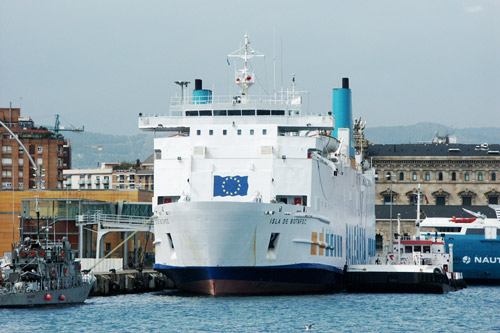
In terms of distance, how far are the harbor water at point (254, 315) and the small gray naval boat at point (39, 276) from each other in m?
0.70

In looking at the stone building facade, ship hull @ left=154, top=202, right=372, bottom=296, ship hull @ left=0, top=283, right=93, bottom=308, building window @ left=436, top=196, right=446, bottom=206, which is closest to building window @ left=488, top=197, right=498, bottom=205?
the stone building facade

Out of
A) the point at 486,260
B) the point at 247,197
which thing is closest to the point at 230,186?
the point at 247,197

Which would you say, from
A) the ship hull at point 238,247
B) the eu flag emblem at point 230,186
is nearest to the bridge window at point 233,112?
the eu flag emblem at point 230,186

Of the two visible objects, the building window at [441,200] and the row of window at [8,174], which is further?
the building window at [441,200]

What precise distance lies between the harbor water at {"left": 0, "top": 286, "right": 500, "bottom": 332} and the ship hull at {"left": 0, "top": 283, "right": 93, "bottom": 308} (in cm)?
51

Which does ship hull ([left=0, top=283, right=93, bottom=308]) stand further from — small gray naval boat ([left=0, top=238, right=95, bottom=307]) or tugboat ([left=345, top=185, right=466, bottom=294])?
tugboat ([left=345, top=185, right=466, bottom=294])

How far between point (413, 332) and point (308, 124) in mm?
→ 19320

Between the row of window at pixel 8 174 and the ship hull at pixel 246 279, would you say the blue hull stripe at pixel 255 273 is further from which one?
the row of window at pixel 8 174

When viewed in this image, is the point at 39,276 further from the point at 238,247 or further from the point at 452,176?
the point at 452,176

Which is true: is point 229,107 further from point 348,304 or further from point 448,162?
point 448,162

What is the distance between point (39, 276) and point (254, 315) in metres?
10.7

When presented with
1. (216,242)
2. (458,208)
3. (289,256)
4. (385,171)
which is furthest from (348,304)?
(385,171)

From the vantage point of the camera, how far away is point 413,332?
45312 millimetres

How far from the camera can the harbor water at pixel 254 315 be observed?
4512cm
